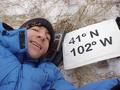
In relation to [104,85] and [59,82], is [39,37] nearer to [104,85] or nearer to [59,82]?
[59,82]

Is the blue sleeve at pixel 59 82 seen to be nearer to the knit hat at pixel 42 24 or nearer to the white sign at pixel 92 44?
the white sign at pixel 92 44

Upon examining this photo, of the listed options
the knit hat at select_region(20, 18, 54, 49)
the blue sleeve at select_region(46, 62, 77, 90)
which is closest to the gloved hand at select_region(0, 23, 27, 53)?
the knit hat at select_region(20, 18, 54, 49)

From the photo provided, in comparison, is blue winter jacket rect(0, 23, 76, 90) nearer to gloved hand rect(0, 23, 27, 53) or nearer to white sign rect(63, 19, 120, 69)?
gloved hand rect(0, 23, 27, 53)

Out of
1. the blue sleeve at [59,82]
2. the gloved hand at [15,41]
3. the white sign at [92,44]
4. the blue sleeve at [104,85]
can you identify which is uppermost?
the gloved hand at [15,41]

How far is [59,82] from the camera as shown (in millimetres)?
1888

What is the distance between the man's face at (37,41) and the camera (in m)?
1.89

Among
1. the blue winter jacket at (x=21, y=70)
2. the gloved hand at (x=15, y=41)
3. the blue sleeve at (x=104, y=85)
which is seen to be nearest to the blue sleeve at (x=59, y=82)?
the blue winter jacket at (x=21, y=70)

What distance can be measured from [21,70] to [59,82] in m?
0.21

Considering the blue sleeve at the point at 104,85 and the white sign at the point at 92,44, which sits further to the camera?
the white sign at the point at 92,44

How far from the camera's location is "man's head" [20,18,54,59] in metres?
1.89

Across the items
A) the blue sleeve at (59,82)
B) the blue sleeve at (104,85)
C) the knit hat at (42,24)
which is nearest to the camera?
the blue sleeve at (104,85)

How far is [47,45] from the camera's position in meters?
1.96

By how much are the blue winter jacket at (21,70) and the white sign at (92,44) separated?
0.11m

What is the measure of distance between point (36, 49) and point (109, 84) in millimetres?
407
